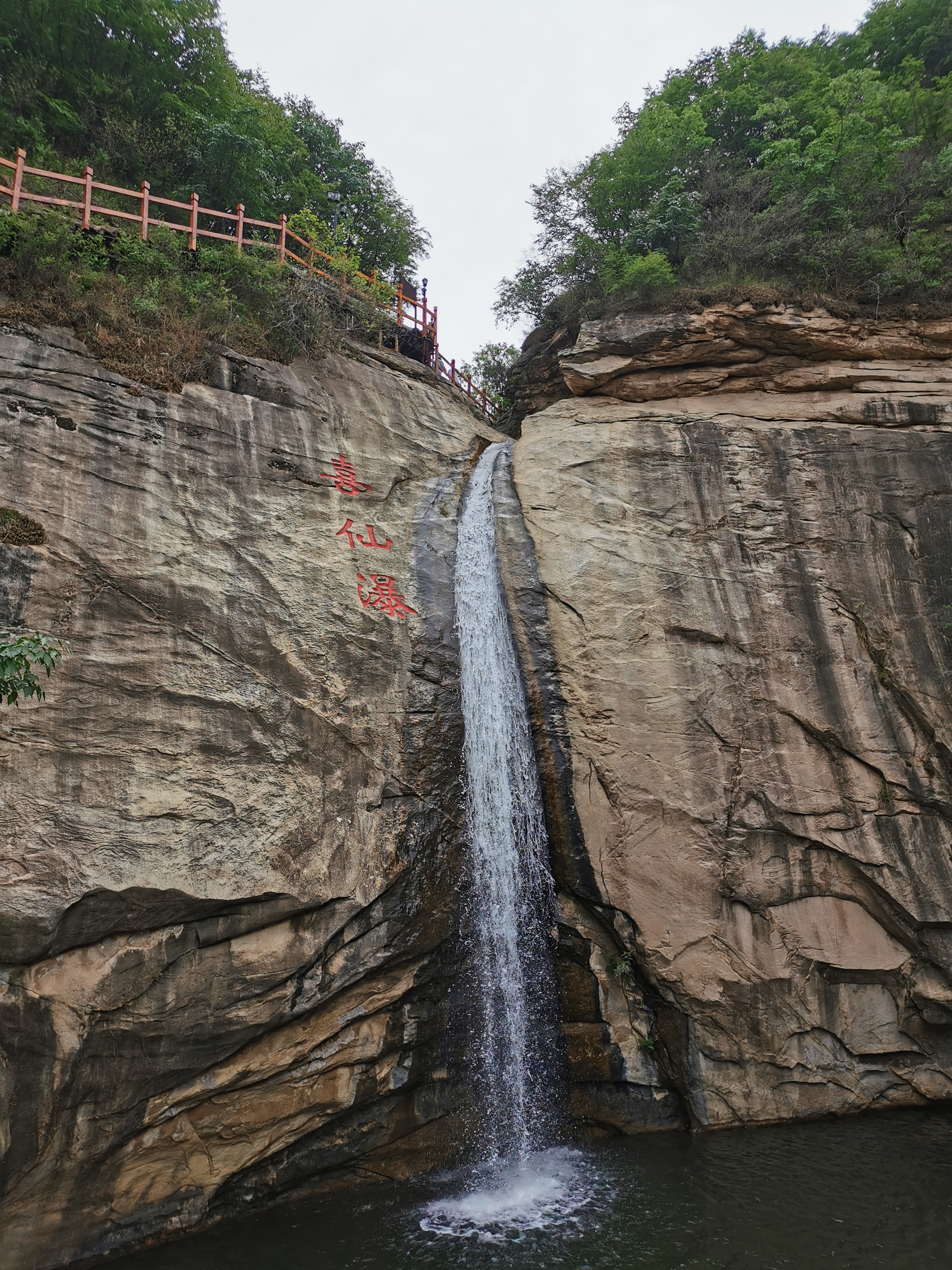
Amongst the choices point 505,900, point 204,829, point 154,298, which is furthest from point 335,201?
point 505,900

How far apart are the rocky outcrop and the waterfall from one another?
65 cm

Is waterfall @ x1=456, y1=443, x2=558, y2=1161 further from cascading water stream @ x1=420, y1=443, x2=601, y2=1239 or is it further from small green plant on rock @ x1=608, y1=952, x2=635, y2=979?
small green plant on rock @ x1=608, y1=952, x2=635, y2=979

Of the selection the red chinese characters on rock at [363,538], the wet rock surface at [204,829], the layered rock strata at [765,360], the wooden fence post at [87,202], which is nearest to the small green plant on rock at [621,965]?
the wet rock surface at [204,829]

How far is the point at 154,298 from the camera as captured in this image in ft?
32.1

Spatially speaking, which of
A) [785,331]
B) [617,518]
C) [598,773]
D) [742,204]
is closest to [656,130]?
[742,204]

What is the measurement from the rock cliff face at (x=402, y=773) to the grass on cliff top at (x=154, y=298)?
553mm

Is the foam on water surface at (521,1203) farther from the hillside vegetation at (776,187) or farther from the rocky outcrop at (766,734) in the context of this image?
the hillside vegetation at (776,187)

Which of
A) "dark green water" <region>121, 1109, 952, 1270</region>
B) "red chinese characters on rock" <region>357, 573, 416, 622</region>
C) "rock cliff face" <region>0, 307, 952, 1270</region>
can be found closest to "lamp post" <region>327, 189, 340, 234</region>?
"rock cliff face" <region>0, 307, 952, 1270</region>

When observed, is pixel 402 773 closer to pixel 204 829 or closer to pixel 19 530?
pixel 204 829

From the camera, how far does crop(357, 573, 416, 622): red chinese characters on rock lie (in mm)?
8883

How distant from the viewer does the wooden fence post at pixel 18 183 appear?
988 centimetres

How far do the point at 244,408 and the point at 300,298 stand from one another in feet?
9.52

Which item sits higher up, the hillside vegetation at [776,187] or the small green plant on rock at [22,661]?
the hillside vegetation at [776,187]

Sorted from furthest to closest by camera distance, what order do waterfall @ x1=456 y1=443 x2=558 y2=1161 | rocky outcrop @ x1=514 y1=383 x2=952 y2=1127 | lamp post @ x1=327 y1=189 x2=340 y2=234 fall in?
lamp post @ x1=327 y1=189 x2=340 y2=234
rocky outcrop @ x1=514 y1=383 x2=952 y2=1127
waterfall @ x1=456 y1=443 x2=558 y2=1161
